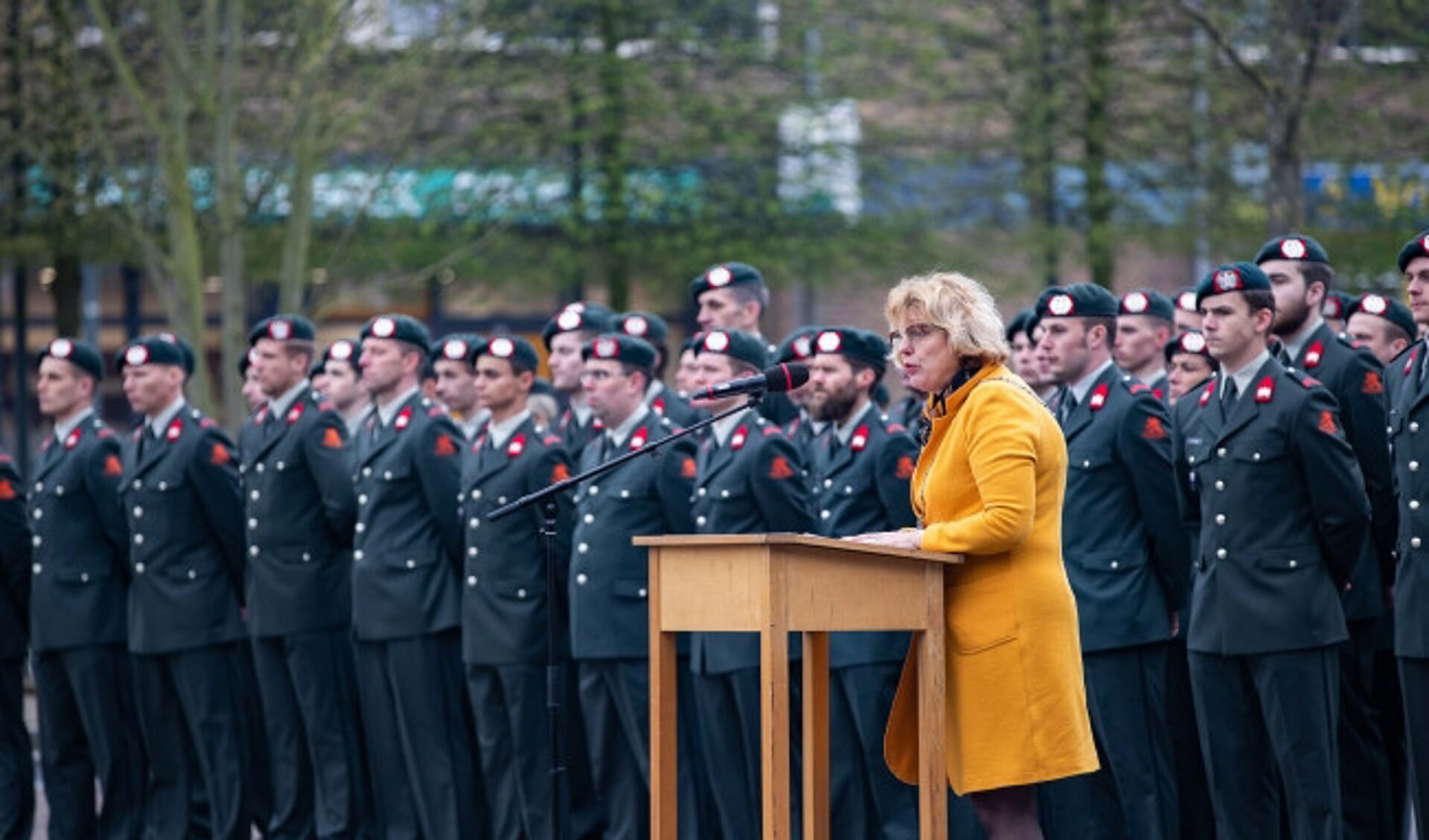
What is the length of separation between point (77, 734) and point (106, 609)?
62cm

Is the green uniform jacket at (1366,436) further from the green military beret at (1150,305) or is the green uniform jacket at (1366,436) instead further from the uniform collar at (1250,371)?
the green military beret at (1150,305)

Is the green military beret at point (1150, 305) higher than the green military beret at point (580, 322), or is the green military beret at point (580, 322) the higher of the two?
the green military beret at point (580, 322)

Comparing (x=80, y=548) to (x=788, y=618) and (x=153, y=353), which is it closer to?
(x=153, y=353)

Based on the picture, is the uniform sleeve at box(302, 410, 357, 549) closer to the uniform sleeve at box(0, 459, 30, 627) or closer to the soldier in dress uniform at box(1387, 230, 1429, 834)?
the uniform sleeve at box(0, 459, 30, 627)

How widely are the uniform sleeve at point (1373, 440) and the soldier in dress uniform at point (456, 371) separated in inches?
148

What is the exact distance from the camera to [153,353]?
35.5 feet

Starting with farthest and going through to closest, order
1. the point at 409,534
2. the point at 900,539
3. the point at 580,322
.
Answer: the point at 580,322
the point at 409,534
the point at 900,539

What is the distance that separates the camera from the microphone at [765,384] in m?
7.05

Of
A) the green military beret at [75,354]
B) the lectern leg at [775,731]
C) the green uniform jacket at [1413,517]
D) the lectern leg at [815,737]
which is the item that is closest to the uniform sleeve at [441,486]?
the green military beret at [75,354]

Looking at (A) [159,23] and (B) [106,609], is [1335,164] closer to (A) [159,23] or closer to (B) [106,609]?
(A) [159,23]

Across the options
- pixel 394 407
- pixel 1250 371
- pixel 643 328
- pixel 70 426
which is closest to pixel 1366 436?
pixel 1250 371

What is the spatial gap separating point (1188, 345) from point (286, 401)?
159 inches

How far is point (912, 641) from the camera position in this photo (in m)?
6.79

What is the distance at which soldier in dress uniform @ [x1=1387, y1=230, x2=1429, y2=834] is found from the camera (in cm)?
748
